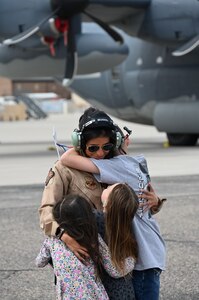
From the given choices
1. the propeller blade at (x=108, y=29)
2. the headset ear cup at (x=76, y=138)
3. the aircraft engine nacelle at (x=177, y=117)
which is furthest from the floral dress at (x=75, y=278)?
the aircraft engine nacelle at (x=177, y=117)

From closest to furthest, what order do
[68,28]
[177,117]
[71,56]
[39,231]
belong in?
[39,231], [68,28], [71,56], [177,117]

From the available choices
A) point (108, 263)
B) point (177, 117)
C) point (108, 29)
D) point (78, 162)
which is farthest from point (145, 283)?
point (177, 117)

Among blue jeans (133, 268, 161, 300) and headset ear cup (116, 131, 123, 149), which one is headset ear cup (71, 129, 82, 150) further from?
blue jeans (133, 268, 161, 300)

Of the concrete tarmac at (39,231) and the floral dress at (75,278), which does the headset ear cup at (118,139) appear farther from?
the concrete tarmac at (39,231)

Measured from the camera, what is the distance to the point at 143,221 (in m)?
3.26

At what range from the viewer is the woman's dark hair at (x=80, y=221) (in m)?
3.01

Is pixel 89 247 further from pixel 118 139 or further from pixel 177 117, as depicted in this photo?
pixel 177 117

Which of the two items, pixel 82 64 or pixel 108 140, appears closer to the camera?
pixel 108 140

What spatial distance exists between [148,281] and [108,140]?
716mm

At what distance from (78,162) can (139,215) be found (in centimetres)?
39

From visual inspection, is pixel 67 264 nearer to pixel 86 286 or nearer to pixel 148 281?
pixel 86 286

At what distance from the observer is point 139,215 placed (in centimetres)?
324

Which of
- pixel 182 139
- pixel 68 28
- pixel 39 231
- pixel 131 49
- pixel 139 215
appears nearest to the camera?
pixel 139 215

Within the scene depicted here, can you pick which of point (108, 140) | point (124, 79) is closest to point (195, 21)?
point (124, 79)
